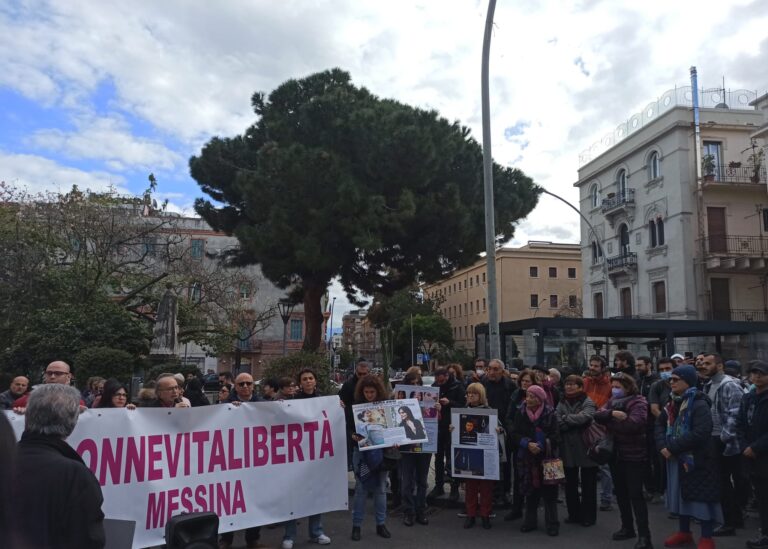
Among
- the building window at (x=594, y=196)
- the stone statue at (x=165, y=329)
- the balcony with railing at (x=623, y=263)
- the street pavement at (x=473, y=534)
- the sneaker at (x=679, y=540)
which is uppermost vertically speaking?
the building window at (x=594, y=196)

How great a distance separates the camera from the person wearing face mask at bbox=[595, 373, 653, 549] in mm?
6633

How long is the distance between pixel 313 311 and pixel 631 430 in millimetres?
12454

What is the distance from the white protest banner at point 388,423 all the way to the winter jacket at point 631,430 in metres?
2.14

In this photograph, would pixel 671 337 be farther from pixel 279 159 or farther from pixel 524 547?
pixel 524 547

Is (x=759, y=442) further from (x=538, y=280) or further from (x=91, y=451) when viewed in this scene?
(x=538, y=280)

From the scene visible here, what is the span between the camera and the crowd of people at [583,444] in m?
6.32

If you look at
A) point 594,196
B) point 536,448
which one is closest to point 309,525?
point 536,448

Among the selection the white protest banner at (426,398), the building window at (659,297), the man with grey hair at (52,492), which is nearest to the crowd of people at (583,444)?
the white protest banner at (426,398)

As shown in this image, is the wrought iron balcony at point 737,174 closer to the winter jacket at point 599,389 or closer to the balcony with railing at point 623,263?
the balcony with railing at point 623,263

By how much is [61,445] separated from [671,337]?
59.2 ft

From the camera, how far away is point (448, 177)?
17656mm

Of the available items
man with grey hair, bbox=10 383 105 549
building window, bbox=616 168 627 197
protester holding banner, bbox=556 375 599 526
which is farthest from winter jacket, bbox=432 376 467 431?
building window, bbox=616 168 627 197

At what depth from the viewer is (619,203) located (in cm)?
3991

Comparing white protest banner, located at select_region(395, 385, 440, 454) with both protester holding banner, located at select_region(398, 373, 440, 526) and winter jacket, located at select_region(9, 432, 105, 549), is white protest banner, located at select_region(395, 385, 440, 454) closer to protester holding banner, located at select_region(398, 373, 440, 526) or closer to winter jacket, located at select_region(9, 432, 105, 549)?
protester holding banner, located at select_region(398, 373, 440, 526)
